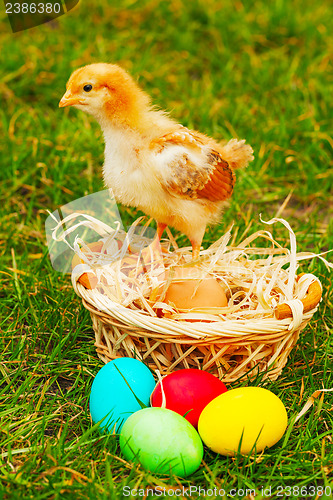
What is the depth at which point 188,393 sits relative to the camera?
184 cm

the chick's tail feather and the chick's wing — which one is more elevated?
the chick's wing

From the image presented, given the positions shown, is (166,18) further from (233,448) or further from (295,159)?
(233,448)

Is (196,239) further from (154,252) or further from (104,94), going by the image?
(104,94)

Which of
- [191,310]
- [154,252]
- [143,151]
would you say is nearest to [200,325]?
[191,310]

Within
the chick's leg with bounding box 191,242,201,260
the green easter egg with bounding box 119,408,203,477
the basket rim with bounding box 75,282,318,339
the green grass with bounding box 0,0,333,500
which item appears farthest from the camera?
the chick's leg with bounding box 191,242,201,260

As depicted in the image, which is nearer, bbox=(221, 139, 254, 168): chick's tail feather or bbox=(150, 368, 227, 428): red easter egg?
bbox=(150, 368, 227, 428): red easter egg

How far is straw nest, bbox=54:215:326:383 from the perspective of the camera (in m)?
1.92

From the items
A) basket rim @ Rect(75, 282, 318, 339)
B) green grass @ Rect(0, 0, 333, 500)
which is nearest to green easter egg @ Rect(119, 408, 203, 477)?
green grass @ Rect(0, 0, 333, 500)

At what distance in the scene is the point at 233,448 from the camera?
5.67 ft

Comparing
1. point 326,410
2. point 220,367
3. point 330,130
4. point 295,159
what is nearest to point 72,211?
point 220,367

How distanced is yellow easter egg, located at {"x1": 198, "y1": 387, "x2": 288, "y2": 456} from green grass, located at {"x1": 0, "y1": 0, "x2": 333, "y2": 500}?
2.2 inches

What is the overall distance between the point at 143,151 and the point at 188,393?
80cm

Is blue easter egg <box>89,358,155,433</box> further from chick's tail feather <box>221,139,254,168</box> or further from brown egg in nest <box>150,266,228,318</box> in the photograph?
chick's tail feather <box>221,139,254,168</box>

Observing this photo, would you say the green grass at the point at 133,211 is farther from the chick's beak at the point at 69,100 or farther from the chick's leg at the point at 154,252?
the chick's beak at the point at 69,100
